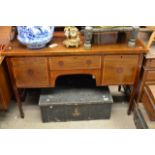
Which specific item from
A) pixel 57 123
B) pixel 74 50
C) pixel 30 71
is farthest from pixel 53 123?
pixel 74 50

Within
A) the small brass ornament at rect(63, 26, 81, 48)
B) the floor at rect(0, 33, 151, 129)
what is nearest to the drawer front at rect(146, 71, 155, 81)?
the floor at rect(0, 33, 151, 129)

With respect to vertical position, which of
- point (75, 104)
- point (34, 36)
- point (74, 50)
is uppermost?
point (34, 36)

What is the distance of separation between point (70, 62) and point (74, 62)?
0.10 ft

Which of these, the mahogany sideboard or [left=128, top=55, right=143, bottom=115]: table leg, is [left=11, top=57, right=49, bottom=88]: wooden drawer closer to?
the mahogany sideboard

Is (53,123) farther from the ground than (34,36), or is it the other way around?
(34,36)

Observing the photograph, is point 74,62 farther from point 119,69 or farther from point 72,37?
point 119,69

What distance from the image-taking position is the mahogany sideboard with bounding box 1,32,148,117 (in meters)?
1.46

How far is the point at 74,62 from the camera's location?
4.93ft

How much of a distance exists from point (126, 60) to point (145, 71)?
0.72ft

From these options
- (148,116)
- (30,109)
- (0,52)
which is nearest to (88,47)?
(0,52)

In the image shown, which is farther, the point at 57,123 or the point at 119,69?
the point at 57,123

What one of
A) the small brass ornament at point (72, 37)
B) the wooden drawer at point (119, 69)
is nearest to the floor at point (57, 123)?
the wooden drawer at point (119, 69)

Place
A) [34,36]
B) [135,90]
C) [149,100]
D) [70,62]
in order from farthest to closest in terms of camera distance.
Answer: [135,90]
[149,100]
[70,62]
[34,36]

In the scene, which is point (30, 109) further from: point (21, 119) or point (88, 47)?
point (88, 47)
